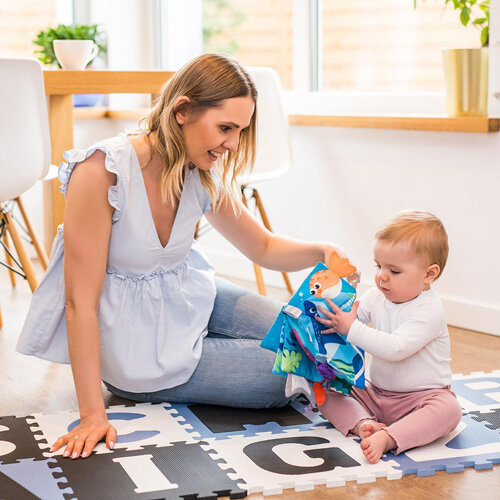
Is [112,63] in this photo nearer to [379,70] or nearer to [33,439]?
[379,70]

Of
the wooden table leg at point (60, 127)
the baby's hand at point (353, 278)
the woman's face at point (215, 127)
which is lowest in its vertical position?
the baby's hand at point (353, 278)

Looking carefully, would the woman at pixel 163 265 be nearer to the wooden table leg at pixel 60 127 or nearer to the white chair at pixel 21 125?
the white chair at pixel 21 125

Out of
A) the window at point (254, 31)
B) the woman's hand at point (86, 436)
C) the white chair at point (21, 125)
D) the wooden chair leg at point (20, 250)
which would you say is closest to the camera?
the woman's hand at point (86, 436)

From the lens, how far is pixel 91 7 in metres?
3.89

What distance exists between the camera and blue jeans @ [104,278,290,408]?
169 centimetres

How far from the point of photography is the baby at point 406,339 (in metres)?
1.52

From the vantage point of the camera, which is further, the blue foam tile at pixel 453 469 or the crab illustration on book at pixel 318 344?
the crab illustration on book at pixel 318 344

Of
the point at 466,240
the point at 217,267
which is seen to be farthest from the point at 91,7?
the point at 466,240

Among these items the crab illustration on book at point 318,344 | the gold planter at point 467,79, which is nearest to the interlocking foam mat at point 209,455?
the crab illustration on book at point 318,344

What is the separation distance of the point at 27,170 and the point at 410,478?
1.31 metres

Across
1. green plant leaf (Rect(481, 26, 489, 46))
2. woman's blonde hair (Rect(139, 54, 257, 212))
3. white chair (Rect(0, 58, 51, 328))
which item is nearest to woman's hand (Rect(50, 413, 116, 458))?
woman's blonde hair (Rect(139, 54, 257, 212))

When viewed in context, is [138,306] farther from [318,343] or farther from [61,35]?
[61,35]

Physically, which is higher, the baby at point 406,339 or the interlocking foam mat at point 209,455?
the baby at point 406,339

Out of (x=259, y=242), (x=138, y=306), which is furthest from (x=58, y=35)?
(x=138, y=306)
